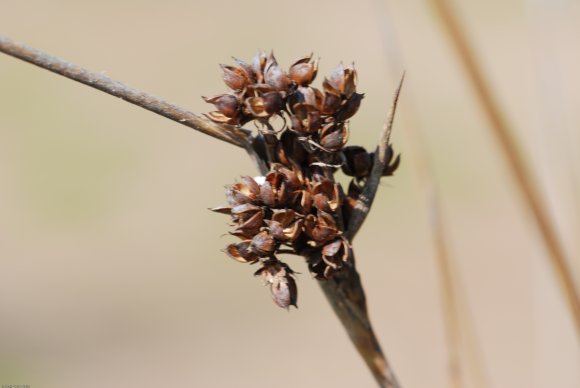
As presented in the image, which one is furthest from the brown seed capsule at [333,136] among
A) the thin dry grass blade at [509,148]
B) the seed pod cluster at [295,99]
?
the thin dry grass blade at [509,148]

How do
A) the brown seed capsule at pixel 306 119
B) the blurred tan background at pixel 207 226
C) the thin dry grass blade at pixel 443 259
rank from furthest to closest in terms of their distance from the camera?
the blurred tan background at pixel 207 226 < the thin dry grass blade at pixel 443 259 < the brown seed capsule at pixel 306 119

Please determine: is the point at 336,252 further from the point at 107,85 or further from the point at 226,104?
the point at 107,85

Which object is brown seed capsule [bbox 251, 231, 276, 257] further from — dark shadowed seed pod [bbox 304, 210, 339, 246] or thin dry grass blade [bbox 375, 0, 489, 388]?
thin dry grass blade [bbox 375, 0, 489, 388]

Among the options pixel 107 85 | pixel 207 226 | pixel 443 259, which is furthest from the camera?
pixel 207 226

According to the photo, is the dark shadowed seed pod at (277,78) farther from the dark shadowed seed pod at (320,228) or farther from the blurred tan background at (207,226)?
the blurred tan background at (207,226)

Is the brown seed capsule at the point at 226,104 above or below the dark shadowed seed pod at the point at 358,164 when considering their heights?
above

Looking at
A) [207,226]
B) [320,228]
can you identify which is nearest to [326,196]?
[320,228]
